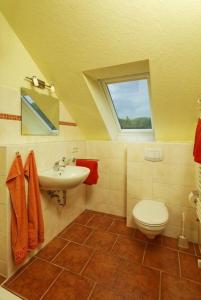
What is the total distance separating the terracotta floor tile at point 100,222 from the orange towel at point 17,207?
1.03 m

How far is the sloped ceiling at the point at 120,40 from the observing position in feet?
4.19

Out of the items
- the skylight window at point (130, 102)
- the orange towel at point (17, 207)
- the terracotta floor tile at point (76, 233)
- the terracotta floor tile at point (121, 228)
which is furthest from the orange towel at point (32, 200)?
the skylight window at point (130, 102)

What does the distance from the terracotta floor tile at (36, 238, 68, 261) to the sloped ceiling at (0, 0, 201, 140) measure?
180cm

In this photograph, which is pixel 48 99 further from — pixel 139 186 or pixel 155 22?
pixel 139 186

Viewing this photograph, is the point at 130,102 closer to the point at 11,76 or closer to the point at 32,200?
the point at 11,76

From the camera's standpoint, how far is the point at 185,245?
187cm

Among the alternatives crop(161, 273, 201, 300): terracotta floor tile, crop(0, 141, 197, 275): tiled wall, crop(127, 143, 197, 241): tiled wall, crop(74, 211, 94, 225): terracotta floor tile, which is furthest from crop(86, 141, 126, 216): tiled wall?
crop(161, 273, 201, 300): terracotta floor tile

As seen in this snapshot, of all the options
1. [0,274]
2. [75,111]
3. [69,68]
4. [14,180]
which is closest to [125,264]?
[0,274]

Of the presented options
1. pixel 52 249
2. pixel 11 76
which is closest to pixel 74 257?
pixel 52 249

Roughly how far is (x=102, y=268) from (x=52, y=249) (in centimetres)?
58

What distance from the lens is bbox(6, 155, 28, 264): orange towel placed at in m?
1.39

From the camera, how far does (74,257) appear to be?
1.68 meters

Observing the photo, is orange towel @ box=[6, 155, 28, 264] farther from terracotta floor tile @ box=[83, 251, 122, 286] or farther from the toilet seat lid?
the toilet seat lid

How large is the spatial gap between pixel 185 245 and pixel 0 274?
187 centimetres
